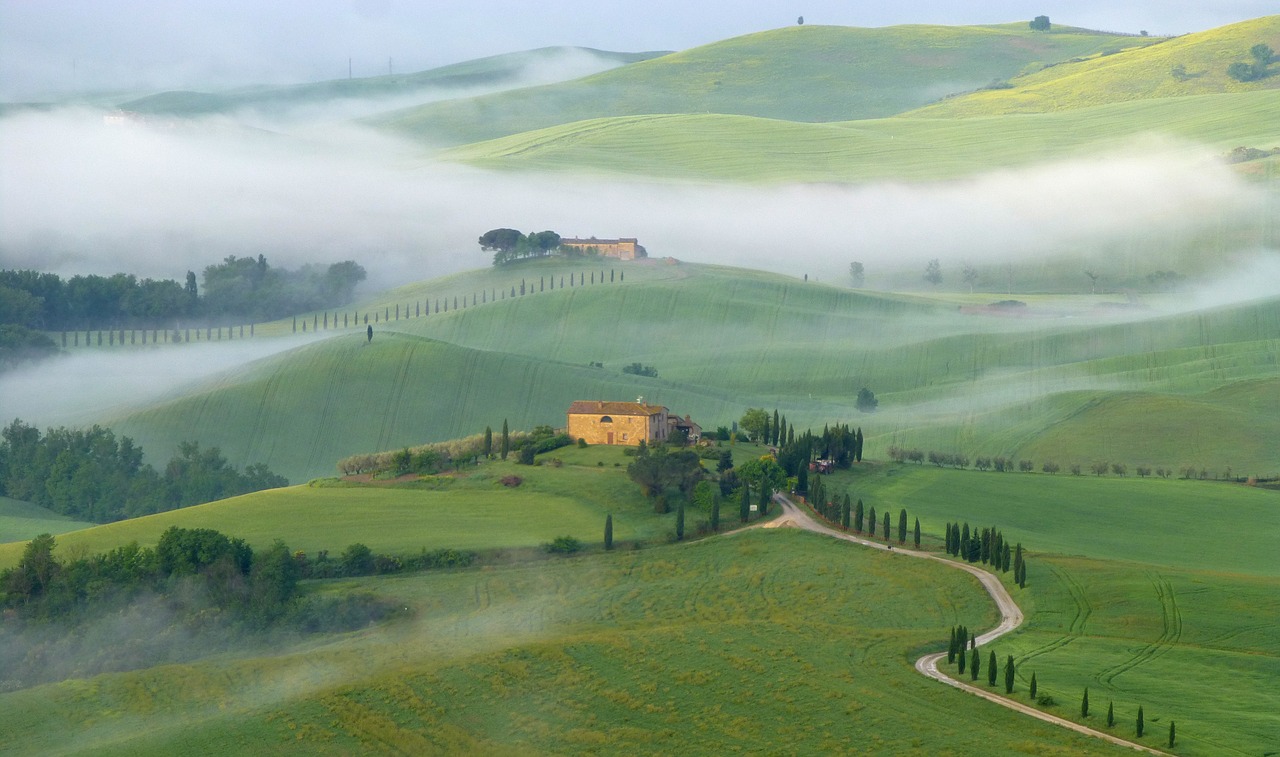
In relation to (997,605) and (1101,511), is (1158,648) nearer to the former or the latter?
(997,605)

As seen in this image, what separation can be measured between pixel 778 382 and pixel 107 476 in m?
68.4

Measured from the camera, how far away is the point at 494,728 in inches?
2537

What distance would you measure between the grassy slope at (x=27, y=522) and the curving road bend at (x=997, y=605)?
46964mm

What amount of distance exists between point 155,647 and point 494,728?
2263 cm

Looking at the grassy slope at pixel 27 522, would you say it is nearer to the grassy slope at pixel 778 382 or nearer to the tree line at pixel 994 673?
the grassy slope at pixel 778 382

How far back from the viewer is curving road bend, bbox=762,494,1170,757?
60.1 metres

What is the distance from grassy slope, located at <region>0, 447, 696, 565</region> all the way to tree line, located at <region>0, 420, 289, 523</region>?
26.4m

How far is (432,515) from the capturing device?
100 metres

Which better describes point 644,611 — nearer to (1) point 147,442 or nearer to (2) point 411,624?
(2) point 411,624

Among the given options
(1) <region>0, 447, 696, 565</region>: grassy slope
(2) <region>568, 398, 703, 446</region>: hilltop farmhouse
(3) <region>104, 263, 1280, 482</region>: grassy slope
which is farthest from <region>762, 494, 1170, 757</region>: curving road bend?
(3) <region>104, 263, 1280, 482</region>: grassy slope

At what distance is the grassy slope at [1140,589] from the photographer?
2477 inches

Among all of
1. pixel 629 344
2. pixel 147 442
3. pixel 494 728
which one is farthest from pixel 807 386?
pixel 494 728

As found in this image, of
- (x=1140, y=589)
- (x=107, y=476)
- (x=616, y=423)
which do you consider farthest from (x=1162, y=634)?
(x=107, y=476)

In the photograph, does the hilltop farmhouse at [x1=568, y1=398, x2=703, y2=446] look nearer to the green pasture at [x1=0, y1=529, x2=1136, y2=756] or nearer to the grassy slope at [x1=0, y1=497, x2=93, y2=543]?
the green pasture at [x1=0, y1=529, x2=1136, y2=756]
